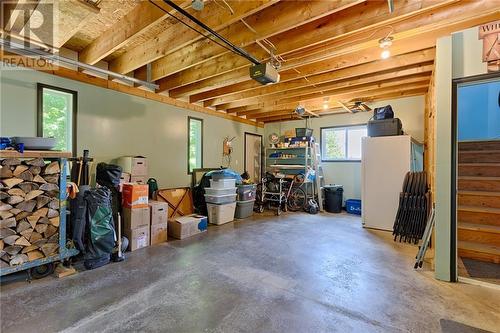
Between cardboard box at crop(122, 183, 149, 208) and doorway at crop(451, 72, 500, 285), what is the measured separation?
407 centimetres

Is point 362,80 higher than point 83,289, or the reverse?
point 362,80

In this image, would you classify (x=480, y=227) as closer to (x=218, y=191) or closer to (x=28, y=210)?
(x=218, y=191)

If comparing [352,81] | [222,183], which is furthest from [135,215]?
[352,81]

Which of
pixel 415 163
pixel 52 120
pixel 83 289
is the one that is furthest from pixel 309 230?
pixel 52 120

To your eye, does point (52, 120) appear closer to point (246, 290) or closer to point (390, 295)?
point (246, 290)

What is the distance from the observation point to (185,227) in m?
4.18

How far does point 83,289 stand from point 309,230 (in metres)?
3.62

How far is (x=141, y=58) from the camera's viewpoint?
3490 millimetres

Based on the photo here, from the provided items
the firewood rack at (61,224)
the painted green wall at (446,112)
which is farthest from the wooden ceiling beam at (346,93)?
the firewood rack at (61,224)

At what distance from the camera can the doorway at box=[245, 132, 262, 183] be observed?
7582mm

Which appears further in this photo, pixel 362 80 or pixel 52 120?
pixel 362 80

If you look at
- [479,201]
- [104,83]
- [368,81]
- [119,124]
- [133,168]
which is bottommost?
[479,201]

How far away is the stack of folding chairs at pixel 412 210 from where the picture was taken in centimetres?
401

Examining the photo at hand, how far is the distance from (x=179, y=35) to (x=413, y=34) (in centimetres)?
284
